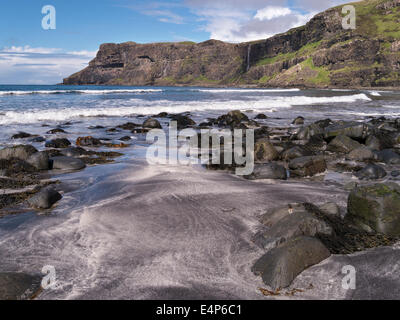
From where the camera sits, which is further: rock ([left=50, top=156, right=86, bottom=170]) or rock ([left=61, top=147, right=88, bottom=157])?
rock ([left=61, top=147, right=88, bottom=157])

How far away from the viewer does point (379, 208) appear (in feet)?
14.2

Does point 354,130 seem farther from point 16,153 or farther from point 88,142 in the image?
point 16,153

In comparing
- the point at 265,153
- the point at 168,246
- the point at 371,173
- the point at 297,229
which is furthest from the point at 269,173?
the point at 168,246

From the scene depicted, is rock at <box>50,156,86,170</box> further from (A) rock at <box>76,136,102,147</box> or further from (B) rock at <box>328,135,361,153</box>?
(B) rock at <box>328,135,361,153</box>

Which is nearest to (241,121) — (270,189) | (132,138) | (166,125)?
(166,125)

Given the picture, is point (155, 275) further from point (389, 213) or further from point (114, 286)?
point (389, 213)

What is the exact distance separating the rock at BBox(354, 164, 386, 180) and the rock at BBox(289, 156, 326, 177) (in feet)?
2.76

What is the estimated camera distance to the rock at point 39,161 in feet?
26.0

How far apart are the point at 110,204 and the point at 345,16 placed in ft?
458

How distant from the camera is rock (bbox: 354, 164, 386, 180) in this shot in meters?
7.43

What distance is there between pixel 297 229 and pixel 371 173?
4552 millimetres

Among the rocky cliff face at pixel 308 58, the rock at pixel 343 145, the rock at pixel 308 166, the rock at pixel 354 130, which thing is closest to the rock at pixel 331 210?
the rock at pixel 308 166

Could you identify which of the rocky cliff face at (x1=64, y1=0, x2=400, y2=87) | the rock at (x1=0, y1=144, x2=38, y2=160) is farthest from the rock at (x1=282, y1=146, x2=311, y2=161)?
the rocky cliff face at (x1=64, y1=0, x2=400, y2=87)

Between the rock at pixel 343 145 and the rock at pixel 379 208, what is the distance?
237 inches
